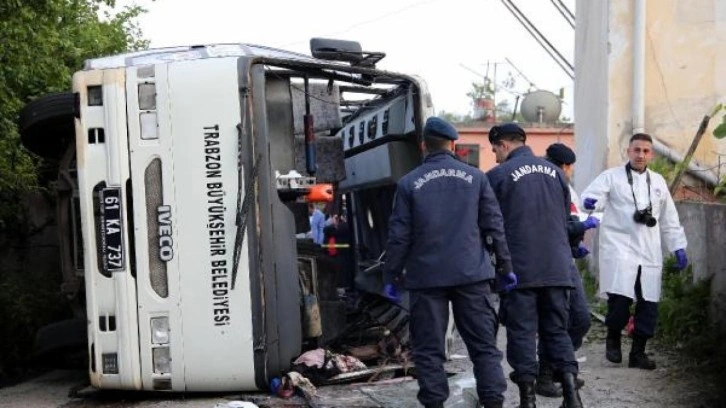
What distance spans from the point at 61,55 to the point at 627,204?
6.15 metres

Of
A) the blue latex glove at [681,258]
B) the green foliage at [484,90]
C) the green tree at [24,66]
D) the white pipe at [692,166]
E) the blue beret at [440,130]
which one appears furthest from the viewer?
the green foliage at [484,90]

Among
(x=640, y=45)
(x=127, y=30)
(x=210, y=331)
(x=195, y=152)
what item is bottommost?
(x=210, y=331)

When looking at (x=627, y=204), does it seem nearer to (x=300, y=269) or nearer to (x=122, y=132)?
(x=300, y=269)

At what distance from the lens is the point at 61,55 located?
10.3m

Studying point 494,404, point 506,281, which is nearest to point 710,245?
point 506,281

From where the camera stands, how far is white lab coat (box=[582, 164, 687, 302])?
7.21 meters

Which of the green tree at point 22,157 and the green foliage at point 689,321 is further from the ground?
the green tree at point 22,157

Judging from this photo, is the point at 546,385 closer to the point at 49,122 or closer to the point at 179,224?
the point at 179,224

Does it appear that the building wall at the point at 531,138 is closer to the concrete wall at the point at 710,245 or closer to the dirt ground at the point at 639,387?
the concrete wall at the point at 710,245

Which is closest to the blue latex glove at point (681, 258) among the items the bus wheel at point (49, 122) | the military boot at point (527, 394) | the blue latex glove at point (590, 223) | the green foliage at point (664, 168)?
the blue latex glove at point (590, 223)

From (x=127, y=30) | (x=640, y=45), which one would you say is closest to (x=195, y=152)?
→ (x=640, y=45)

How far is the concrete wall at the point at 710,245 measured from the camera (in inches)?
291

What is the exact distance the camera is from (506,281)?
5684mm

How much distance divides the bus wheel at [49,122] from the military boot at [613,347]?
4268mm
